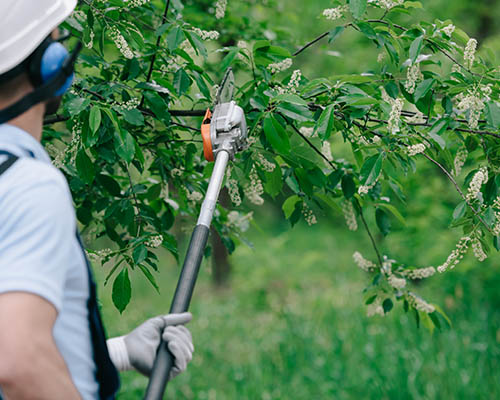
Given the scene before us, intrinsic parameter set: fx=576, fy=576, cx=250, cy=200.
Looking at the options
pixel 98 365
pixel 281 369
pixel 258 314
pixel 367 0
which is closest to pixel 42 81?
pixel 98 365

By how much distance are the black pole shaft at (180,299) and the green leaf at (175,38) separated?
69cm

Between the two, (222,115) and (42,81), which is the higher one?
(42,81)

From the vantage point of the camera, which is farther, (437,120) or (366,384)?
(366,384)

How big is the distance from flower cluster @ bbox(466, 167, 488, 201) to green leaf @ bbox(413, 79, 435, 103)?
1.02 feet

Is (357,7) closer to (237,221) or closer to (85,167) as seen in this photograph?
(85,167)

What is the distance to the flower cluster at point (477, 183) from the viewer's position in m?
1.82

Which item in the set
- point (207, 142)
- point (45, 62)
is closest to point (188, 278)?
point (207, 142)

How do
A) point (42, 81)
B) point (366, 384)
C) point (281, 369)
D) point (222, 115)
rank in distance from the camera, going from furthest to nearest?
point (281, 369), point (366, 384), point (222, 115), point (42, 81)

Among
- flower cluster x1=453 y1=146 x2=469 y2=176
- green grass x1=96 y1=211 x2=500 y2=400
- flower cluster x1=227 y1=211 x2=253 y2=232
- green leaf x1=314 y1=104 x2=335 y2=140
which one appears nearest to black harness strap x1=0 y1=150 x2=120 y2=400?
green leaf x1=314 y1=104 x2=335 y2=140

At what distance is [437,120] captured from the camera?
6.25 feet

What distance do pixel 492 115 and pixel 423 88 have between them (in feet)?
0.77

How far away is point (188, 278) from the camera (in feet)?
4.46

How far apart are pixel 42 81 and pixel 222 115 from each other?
0.72 metres

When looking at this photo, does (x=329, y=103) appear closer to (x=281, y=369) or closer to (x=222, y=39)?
(x=222, y=39)
